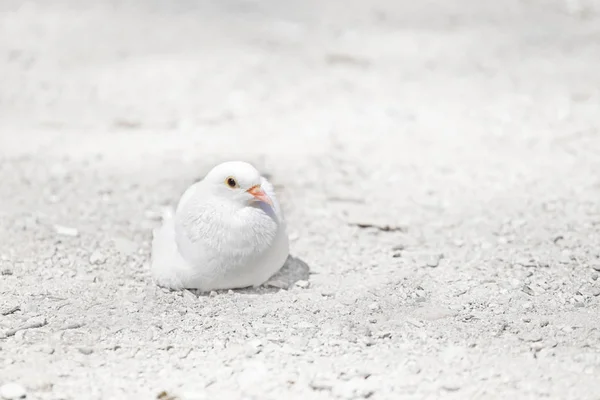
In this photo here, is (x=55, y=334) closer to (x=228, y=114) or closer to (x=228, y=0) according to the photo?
(x=228, y=114)

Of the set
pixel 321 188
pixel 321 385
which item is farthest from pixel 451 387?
pixel 321 188

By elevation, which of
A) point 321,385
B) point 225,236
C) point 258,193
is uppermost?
point 258,193

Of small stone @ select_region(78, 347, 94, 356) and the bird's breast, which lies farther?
the bird's breast

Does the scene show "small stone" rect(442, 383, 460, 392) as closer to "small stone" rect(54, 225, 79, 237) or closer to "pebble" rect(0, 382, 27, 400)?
"pebble" rect(0, 382, 27, 400)

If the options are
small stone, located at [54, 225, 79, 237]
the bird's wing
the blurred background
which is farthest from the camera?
the blurred background

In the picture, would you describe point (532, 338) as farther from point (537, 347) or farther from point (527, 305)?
point (527, 305)

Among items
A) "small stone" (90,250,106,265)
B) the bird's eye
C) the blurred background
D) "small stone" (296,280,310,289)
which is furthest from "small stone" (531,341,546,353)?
the blurred background

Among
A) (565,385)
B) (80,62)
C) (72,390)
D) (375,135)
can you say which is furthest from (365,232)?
(80,62)

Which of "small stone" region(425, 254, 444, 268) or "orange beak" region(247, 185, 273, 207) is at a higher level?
"orange beak" region(247, 185, 273, 207)

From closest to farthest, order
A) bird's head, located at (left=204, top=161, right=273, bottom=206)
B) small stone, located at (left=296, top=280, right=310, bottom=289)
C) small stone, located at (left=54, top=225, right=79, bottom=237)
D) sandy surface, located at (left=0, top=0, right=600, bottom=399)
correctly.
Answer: sandy surface, located at (left=0, top=0, right=600, bottom=399) < bird's head, located at (left=204, top=161, right=273, bottom=206) < small stone, located at (left=296, top=280, right=310, bottom=289) < small stone, located at (left=54, top=225, right=79, bottom=237)

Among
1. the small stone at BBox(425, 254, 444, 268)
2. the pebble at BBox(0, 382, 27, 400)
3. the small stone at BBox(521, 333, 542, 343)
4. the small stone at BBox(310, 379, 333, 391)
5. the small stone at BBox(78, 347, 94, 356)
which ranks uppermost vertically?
the small stone at BBox(521, 333, 542, 343)
